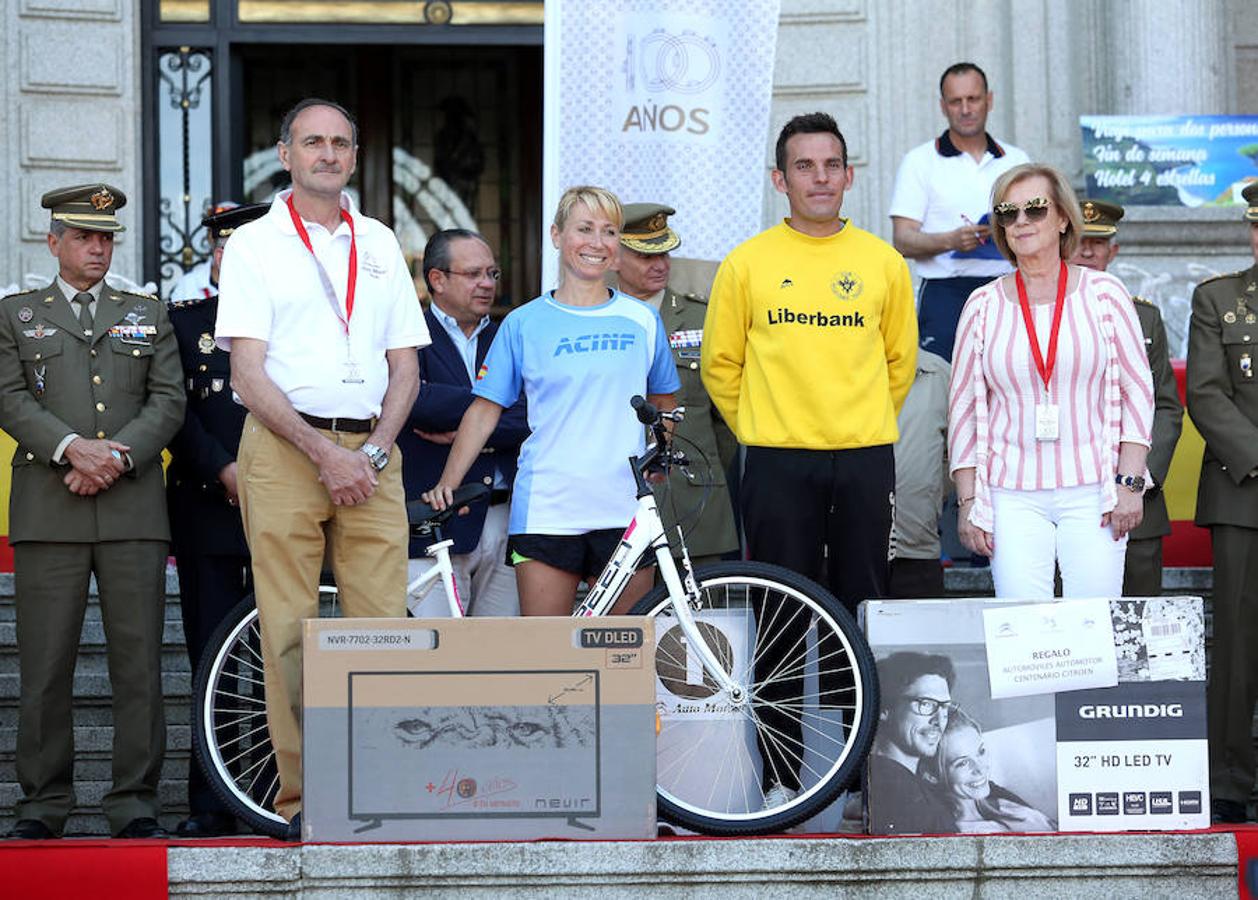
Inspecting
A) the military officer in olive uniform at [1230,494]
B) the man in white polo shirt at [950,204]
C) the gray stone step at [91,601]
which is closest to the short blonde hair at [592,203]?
the military officer in olive uniform at [1230,494]

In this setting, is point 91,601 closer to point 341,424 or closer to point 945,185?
point 341,424

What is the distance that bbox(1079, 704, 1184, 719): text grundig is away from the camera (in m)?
5.68

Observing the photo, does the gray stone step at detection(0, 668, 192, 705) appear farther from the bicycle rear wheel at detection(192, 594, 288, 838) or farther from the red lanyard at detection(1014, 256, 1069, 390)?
the red lanyard at detection(1014, 256, 1069, 390)

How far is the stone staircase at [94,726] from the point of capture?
6.72m

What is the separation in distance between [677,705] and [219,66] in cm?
605

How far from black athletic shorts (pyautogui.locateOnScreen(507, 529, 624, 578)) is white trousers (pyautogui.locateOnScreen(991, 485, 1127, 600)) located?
3.60ft

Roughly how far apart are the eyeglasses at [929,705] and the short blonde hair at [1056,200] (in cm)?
136

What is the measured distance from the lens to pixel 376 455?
5.66 metres

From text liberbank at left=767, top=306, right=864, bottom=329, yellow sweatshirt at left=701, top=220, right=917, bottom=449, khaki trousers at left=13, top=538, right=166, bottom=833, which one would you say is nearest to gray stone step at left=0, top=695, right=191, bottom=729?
khaki trousers at left=13, top=538, right=166, bottom=833

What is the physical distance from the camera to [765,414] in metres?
6.15

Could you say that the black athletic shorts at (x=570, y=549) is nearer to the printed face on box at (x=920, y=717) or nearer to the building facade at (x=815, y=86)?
the printed face on box at (x=920, y=717)

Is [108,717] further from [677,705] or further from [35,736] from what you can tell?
[677,705]

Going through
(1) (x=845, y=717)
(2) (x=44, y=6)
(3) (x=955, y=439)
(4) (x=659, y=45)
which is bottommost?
(1) (x=845, y=717)

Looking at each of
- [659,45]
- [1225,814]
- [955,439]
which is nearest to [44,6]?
[659,45]
